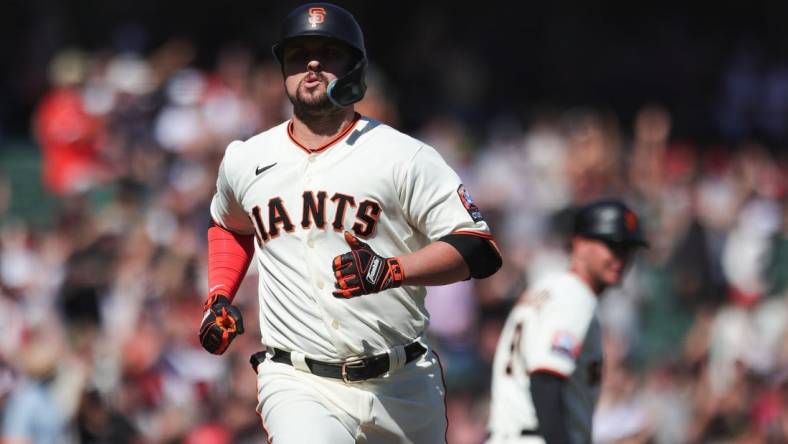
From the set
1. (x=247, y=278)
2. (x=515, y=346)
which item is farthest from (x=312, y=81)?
(x=247, y=278)

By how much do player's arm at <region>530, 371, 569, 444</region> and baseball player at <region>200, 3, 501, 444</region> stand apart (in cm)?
90

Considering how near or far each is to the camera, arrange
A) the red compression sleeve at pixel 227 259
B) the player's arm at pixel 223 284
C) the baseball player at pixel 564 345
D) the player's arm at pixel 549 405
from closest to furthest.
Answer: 1. the player's arm at pixel 223 284
2. the red compression sleeve at pixel 227 259
3. the player's arm at pixel 549 405
4. the baseball player at pixel 564 345

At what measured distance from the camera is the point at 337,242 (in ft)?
17.8

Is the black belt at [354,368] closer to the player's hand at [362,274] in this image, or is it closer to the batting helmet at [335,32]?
the player's hand at [362,274]

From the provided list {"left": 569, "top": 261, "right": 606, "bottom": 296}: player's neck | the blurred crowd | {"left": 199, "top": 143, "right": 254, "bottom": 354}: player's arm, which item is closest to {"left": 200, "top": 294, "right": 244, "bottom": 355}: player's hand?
{"left": 199, "top": 143, "right": 254, "bottom": 354}: player's arm

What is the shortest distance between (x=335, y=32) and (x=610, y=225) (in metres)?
2.20

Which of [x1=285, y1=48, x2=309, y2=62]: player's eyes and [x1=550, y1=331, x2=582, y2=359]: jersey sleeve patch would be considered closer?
[x1=285, y1=48, x2=309, y2=62]: player's eyes

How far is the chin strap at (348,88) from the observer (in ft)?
17.9

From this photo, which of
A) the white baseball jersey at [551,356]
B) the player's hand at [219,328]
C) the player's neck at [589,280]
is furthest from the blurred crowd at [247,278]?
the player's hand at [219,328]

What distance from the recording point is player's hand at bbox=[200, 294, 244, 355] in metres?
5.37

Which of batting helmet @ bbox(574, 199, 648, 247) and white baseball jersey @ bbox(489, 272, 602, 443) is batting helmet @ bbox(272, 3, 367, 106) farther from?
batting helmet @ bbox(574, 199, 648, 247)

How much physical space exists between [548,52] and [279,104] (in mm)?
8199

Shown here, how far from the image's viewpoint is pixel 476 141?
1677 cm

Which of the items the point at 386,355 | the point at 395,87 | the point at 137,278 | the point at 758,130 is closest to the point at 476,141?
the point at 395,87
